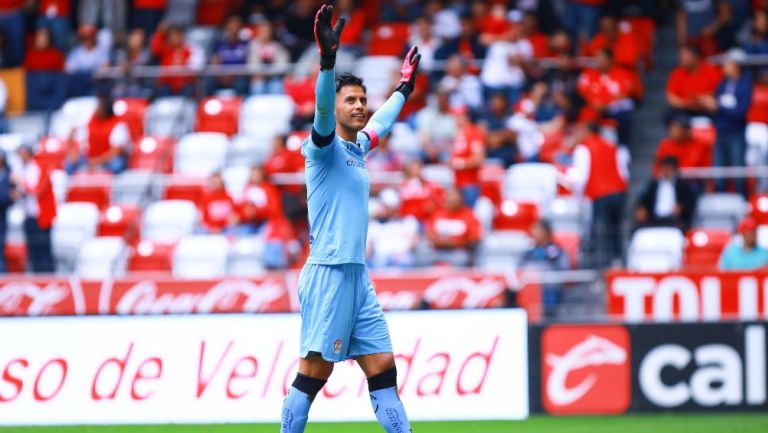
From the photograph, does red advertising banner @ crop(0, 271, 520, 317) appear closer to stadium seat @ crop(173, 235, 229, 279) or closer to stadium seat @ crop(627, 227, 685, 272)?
stadium seat @ crop(173, 235, 229, 279)

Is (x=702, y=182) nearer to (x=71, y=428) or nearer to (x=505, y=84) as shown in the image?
(x=505, y=84)

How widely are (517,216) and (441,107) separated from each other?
1.94 meters

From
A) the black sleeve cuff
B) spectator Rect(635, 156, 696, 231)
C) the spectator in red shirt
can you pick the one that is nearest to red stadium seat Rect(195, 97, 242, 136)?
the spectator in red shirt

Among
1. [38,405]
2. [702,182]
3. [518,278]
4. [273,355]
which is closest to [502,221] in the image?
[518,278]

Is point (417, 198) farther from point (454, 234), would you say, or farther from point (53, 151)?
point (53, 151)

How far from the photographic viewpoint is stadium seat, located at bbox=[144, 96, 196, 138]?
19.3m

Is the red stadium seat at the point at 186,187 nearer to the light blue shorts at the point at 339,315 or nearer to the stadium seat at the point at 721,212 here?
the stadium seat at the point at 721,212

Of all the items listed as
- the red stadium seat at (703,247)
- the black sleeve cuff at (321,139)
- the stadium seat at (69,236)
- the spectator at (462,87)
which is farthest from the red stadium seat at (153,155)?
the black sleeve cuff at (321,139)

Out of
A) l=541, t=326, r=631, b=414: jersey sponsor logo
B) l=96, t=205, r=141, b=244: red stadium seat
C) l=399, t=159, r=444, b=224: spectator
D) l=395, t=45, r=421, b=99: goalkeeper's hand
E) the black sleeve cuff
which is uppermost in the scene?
l=395, t=45, r=421, b=99: goalkeeper's hand

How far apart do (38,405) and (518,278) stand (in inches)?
224

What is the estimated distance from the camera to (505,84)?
18.3m

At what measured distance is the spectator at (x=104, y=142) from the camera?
18.6 meters

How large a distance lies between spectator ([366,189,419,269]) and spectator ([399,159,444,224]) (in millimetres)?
111

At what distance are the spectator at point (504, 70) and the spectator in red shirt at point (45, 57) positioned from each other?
19.9ft
